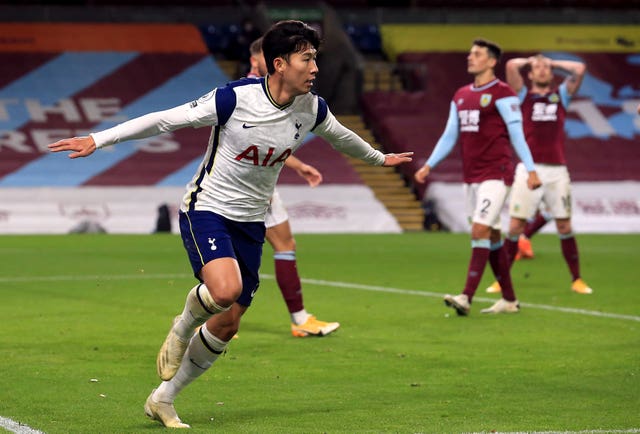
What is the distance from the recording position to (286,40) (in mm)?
6574

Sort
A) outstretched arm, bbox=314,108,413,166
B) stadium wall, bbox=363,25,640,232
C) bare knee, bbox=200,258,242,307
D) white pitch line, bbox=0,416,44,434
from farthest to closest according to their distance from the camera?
stadium wall, bbox=363,25,640,232
outstretched arm, bbox=314,108,413,166
bare knee, bbox=200,258,242,307
white pitch line, bbox=0,416,44,434

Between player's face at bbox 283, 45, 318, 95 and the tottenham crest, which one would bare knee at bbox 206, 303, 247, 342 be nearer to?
player's face at bbox 283, 45, 318, 95

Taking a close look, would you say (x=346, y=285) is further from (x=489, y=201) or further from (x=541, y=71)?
(x=489, y=201)

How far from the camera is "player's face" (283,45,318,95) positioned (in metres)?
6.52

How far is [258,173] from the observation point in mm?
6668

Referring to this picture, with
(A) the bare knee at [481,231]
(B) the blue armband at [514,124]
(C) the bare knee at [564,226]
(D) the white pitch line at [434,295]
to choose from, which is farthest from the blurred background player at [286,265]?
(C) the bare knee at [564,226]

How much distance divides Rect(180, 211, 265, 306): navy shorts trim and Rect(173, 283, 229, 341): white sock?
0.16 m

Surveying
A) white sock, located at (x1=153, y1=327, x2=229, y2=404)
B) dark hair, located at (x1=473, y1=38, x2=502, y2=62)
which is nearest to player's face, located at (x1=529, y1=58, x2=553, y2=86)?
dark hair, located at (x1=473, y1=38, x2=502, y2=62)

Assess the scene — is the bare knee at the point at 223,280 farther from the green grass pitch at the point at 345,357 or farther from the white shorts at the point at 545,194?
the white shorts at the point at 545,194

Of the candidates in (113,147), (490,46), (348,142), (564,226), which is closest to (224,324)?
(348,142)

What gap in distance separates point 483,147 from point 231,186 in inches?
214


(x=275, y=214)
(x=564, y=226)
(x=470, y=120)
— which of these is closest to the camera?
(x=275, y=214)

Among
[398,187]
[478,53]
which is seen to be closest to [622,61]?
[398,187]

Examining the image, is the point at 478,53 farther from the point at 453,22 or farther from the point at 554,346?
the point at 453,22
